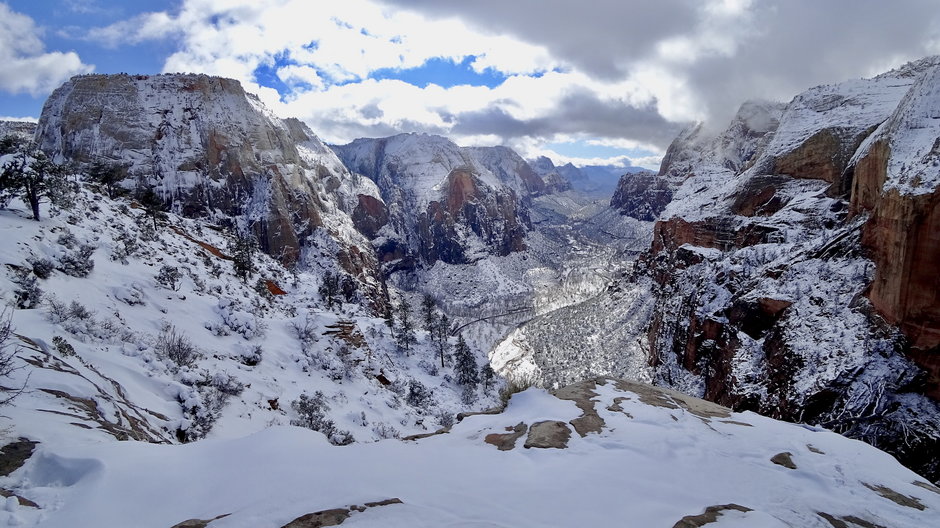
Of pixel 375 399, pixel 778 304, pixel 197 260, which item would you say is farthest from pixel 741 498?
pixel 197 260

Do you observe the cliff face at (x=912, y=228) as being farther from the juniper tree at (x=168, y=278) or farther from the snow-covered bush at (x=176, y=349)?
the juniper tree at (x=168, y=278)

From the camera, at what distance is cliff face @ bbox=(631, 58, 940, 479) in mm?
19703

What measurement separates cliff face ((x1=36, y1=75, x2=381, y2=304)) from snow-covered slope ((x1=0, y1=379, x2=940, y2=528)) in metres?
88.2

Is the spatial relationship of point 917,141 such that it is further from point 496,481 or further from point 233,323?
point 233,323

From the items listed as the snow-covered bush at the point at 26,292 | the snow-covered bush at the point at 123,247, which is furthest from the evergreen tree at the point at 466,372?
the snow-covered bush at the point at 26,292

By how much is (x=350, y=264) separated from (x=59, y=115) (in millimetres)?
63207

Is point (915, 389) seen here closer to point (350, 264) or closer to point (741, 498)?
point (741, 498)

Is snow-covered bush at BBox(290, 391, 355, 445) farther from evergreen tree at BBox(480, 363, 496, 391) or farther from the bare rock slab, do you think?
evergreen tree at BBox(480, 363, 496, 391)

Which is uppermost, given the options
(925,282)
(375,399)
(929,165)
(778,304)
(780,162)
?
(780,162)

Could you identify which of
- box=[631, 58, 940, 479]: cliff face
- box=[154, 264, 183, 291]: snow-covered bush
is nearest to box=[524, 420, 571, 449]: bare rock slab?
box=[631, 58, 940, 479]: cliff face

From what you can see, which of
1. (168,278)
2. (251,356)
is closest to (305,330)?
(251,356)

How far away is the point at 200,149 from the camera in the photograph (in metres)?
88.8

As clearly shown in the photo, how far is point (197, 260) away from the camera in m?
31.9

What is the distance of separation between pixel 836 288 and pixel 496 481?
28.8m
